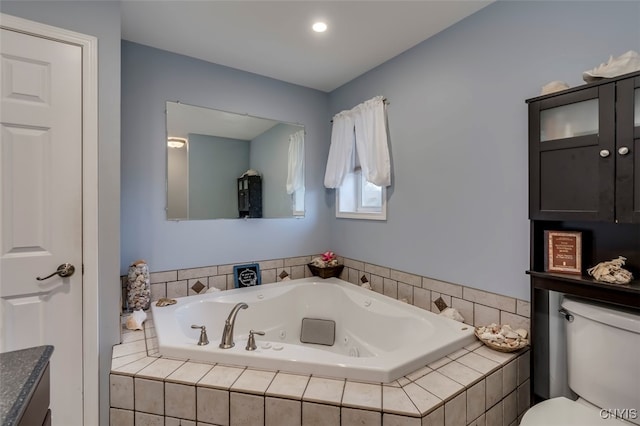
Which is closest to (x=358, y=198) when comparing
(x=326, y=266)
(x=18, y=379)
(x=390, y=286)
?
(x=326, y=266)

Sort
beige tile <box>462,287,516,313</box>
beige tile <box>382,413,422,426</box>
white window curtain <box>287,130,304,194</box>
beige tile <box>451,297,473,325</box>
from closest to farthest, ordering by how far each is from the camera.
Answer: beige tile <box>382,413,422,426</box> → beige tile <box>462,287,516,313</box> → beige tile <box>451,297,473,325</box> → white window curtain <box>287,130,304,194</box>

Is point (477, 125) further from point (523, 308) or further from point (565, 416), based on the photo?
point (565, 416)

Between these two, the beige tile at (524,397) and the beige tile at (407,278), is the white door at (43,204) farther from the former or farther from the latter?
the beige tile at (524,397)

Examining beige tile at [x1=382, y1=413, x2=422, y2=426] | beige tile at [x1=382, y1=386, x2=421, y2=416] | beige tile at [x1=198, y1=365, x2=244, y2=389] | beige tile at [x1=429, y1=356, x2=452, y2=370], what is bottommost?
beige tile at [x1=382, y1=413, x2=422, y2=426]

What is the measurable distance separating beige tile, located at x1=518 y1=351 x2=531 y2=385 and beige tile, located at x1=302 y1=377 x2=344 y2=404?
94 centimetres

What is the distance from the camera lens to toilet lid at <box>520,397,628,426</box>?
45.9 inches

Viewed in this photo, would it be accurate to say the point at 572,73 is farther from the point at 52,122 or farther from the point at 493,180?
the point at 52,122

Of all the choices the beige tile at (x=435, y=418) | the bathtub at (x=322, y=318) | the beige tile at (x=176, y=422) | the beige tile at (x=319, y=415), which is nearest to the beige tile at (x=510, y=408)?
the bathtub at (x=322, y=318)

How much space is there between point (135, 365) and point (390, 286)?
1.75 metres

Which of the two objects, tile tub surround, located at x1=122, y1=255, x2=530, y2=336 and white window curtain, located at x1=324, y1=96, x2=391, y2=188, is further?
white window curtain, located at x1=324, y1=96, x2=391, y2=188

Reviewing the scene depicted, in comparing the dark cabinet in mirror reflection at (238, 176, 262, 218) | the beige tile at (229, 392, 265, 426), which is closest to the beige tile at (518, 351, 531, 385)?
the beige tile at (229, 392, 265, 426)

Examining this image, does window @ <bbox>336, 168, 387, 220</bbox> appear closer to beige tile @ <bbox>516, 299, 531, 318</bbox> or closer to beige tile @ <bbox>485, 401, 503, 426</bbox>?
beige tile @ <bbox>516, 299, 531, 318</bbox>

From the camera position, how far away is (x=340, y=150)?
9.16ft

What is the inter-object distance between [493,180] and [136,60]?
2552mm
